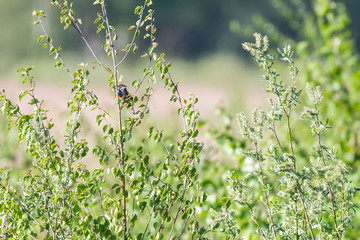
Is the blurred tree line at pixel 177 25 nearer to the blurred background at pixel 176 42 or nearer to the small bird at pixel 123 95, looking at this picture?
the blurred background at pixel 176 42

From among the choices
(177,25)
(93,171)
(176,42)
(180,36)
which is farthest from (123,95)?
(177,25)

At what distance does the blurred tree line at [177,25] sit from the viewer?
2805cm

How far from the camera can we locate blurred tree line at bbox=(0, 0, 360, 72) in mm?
28047

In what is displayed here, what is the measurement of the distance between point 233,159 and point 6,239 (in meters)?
2.23

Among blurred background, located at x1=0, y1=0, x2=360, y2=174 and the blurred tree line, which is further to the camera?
the blurred tree line

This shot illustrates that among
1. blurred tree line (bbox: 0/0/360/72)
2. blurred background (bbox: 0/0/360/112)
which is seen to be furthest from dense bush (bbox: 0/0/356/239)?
blurred tree line (bbox: 0/0/360/72)

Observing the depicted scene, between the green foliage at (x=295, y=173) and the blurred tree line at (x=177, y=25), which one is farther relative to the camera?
the blurred tree line at (x=177, y=25)

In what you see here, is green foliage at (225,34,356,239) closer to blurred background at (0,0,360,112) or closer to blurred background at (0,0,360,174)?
blurred background at (0,0,360,174)

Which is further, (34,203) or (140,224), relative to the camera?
(140,224)

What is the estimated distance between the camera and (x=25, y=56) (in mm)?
28578

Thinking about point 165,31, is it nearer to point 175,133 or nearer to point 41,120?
point 175,133

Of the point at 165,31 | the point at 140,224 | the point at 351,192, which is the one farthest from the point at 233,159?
the point at 165,31

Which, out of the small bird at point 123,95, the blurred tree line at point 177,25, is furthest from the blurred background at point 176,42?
the small bird at point 123,95

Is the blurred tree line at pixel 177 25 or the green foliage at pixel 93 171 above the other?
the blurred tree line at pixel 177 25
